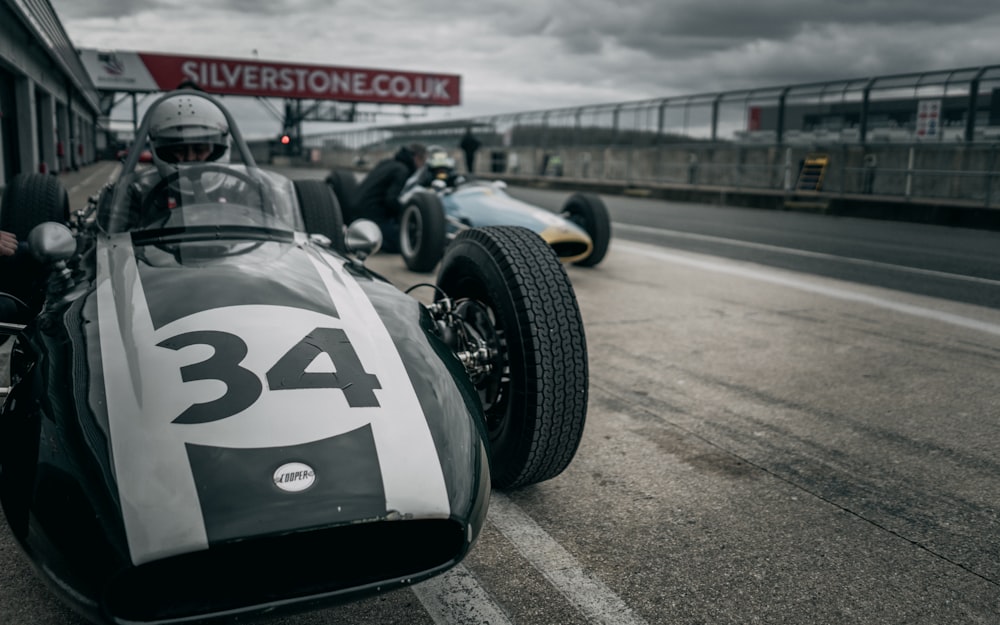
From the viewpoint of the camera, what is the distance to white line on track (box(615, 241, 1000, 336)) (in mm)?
A: 5875

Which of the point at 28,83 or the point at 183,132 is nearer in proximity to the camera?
the point at 183,132

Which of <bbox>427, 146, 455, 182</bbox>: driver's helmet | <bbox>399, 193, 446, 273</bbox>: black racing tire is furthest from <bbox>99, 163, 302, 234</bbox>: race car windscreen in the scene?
<bbox>427, 146, 455, 182</bbox>: driver's helmet

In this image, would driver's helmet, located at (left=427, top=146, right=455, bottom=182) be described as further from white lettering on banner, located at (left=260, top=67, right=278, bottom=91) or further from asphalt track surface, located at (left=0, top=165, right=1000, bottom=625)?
white lettering on banner, located at (left=260, top=67, right=278, bottom=91)

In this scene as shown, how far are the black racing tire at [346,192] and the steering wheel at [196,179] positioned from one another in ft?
18.8

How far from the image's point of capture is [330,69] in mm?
49312

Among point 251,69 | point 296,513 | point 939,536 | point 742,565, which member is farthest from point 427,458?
point 251,69

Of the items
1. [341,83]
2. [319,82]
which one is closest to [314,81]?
[319,82]

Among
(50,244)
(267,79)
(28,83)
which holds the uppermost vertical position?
(267,79)

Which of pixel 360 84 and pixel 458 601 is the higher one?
pixel 360 84

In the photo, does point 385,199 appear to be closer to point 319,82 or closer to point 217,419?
point 217,419

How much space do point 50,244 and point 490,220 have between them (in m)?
5.61

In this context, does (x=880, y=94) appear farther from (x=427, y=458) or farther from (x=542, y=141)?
(x=427, y=458)

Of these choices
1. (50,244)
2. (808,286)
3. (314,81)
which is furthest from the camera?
(314,81)

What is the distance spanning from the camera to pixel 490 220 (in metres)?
8.27
